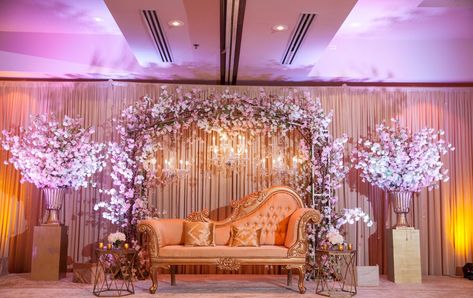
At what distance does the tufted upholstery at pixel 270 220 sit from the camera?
699cm

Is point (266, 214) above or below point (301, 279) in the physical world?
above

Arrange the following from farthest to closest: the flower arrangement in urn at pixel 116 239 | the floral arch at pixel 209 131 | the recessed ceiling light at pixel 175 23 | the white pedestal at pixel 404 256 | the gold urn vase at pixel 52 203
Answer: the floral arch at pixel 209 131
the gold urn vase at pixel 52 203
the white pedestal at pixel 404 256
the flower arrangement in urn at pixel 116 239
the recessed ceiling light at pixel 175 23

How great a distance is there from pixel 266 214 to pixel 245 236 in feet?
1.95

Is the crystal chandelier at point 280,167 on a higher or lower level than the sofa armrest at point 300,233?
higher

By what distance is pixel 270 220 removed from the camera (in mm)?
7090

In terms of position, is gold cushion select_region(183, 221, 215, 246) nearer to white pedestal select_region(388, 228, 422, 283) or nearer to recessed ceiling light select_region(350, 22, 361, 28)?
white pedestal select_region(388, 228, 422, 283)

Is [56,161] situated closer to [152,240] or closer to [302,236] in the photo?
[152,240]

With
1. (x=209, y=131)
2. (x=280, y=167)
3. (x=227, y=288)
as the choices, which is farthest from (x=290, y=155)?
(x=227, y=288)

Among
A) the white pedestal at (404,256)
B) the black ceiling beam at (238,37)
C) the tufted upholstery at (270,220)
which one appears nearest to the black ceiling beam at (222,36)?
the black ceiling beam at (238,37)

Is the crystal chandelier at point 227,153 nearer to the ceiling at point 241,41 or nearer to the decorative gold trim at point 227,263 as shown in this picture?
the ceiling at point 241,41

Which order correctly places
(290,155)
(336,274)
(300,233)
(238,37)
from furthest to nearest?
(290,155)
(336,274)
(238,37)
(300,233)

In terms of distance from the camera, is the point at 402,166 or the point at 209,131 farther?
the point at 209,131

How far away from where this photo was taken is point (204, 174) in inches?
323

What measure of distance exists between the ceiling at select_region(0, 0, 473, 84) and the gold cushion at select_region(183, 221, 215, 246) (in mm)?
2428
